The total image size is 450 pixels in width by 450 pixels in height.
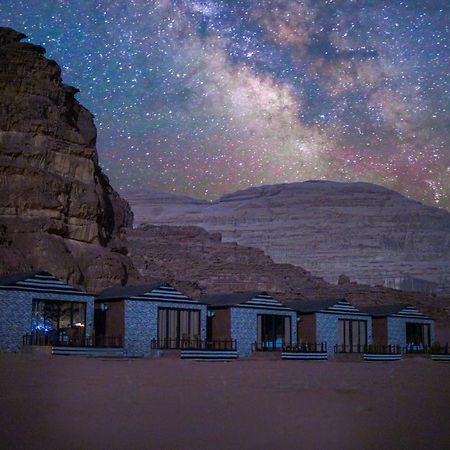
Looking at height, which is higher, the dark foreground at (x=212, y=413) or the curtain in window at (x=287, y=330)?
the curtain in window at (x=287, y=330)

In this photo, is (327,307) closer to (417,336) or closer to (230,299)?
(230,299)

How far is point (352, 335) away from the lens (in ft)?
148

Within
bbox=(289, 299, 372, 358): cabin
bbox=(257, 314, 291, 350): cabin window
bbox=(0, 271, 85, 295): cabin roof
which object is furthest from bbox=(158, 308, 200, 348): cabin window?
bbox=(289, 299, 372, 358): cabin

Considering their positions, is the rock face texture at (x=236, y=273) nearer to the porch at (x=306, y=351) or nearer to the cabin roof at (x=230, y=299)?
the porch at (x=306, y=351)

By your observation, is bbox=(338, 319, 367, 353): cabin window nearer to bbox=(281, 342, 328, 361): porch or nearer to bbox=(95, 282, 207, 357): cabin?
bbox=(281, 342, 328, 361): porch

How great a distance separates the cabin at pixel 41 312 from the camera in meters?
31.4

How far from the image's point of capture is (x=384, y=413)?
1273cm

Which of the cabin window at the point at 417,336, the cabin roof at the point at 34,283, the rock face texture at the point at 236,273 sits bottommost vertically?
the cabin window at the point at 417,336

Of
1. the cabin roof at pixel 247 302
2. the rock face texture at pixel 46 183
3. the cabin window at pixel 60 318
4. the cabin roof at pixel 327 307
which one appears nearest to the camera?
the cabin window at pixel 60 318

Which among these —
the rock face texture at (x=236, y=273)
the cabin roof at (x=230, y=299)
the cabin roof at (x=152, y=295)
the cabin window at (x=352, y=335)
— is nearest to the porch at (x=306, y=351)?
the cabin window at (x=352, y=335)

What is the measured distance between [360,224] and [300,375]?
17645 centimetres

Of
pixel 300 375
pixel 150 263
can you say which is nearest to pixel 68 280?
pixel 300 375

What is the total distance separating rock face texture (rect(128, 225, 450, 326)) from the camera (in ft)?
300

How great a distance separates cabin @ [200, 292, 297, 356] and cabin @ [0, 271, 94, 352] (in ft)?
23.9
